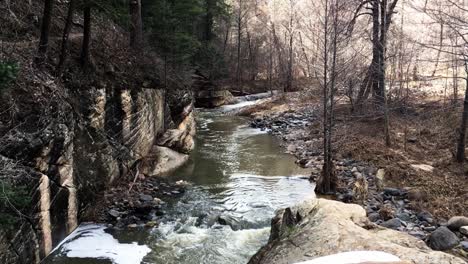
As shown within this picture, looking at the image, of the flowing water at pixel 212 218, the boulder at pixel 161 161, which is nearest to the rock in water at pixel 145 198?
the flowing water at pixel 212 218

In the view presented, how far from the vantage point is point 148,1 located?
60.8ft

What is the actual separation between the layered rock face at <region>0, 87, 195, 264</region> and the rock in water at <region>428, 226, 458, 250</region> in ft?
21.1

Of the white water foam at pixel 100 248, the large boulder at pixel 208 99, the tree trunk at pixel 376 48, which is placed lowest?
the white water foam at pixel 100 248

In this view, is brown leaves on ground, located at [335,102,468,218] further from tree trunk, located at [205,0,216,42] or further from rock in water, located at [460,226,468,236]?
tree trunk, located at [205,0,216,42]

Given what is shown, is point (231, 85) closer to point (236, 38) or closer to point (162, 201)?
point (236, 38)

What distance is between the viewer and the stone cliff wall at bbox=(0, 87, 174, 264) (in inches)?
274

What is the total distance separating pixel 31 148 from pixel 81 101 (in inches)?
103

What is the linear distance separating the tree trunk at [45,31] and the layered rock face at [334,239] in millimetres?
6381

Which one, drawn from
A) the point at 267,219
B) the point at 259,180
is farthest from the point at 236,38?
the point at 267,219

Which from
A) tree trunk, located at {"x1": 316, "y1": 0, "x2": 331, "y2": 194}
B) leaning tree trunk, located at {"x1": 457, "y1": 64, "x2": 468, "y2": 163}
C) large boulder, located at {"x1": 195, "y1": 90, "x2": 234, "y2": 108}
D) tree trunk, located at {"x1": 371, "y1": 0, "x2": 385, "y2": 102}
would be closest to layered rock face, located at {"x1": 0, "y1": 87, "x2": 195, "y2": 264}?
tree trunk, located at {"x1": 316, "y1": 0, "x2": 331, "y2": 194}

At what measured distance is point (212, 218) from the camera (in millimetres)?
9609

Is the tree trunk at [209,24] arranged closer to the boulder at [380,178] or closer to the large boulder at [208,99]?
the large boulder at [208,99]

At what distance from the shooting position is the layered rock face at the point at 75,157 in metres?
6.97

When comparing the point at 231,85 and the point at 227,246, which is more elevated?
the point at 231,85
